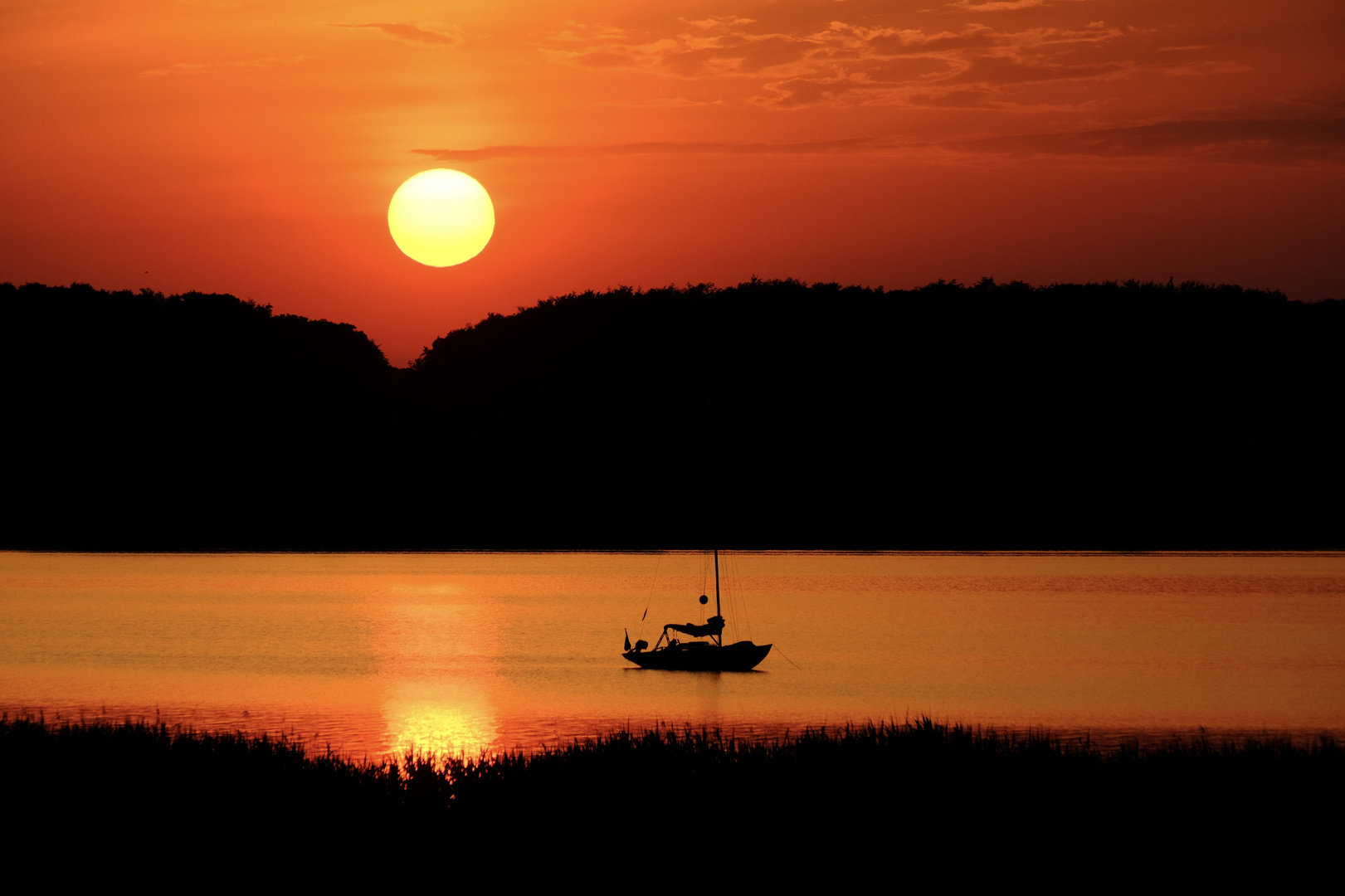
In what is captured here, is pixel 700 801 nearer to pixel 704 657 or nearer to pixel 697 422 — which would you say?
pixel 704 657

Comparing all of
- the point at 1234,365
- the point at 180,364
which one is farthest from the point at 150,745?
the point at 1234,365

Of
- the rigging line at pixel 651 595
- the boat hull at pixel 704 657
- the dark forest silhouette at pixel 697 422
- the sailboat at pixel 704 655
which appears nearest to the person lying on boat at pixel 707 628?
the sailboat at pixel 704 655

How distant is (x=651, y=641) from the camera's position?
7044 centimetres

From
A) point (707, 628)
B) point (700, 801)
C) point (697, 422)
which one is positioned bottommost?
point (707, 628)

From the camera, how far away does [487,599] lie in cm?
9450

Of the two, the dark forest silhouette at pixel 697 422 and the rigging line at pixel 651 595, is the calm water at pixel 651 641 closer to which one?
the rigging line at pixel 651 595

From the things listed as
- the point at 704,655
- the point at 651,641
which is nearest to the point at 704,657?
the point at 704,655

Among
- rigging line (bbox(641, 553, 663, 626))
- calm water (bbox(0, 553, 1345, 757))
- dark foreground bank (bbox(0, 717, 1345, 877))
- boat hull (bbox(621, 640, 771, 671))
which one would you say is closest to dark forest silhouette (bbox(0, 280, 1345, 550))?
rigging line (bbox(641, 553, 663, 626))

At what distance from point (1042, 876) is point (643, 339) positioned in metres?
170

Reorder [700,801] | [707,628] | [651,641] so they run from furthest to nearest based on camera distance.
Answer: [651,641] → [707,628] → [700,801]

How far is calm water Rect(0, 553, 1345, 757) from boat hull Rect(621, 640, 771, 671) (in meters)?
0.65

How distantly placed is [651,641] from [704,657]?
762 inches

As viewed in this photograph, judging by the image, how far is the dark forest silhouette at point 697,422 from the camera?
150 meters

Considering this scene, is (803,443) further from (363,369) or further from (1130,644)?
(1130,644)
